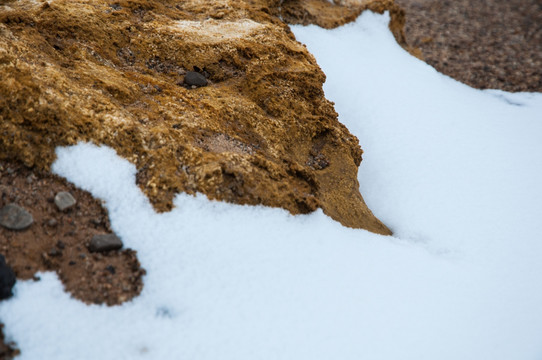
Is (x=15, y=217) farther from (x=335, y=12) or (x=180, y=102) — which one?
(x=335, y=12)

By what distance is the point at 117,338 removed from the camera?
7.68ft

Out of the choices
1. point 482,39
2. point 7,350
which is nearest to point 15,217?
point 7,350

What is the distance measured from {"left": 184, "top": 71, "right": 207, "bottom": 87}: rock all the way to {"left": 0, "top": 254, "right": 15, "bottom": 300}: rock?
2.31 metres

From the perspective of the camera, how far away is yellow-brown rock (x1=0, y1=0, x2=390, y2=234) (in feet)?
9.70

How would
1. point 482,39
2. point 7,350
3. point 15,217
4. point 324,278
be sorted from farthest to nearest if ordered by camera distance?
point 482,39, point 324,278, point 15,217, point 7,350

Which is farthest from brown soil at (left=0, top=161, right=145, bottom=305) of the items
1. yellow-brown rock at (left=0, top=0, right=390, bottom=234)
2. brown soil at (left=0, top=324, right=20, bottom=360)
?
brown soil at (left=0, top=324, right=20, bottom=360)

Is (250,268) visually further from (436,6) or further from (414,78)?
(436,6)

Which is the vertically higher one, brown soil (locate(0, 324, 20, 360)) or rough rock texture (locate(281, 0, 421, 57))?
rough rock texture (locate(281, 0, 421, 57))

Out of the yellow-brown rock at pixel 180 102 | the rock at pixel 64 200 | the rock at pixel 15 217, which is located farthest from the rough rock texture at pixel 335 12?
the rock at pixel 15 217

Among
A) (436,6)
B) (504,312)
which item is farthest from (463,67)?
(504,312)

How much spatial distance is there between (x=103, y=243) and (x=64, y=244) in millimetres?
248

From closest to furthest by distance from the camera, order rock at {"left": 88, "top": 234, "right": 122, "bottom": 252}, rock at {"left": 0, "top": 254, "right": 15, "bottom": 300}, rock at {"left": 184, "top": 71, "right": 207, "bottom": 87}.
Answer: rock at {"left": 0, "top": 254, "right": 15, "bottom": 300}
rock at {"left": 88, "top": 234, "right": 122, "bottom": 252}
rock at {"left": 184, "top": 71, "right": 207, "bottom": 87}

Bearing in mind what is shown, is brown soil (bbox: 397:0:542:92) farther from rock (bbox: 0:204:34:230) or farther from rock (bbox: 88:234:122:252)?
rock (bbox: 0:204:34:230)

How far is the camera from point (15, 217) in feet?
8.33
